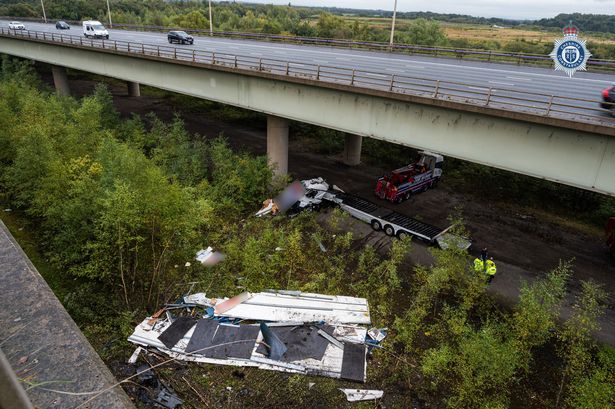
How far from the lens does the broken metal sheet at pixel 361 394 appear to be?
11238 millimetres

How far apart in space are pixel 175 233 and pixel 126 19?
9557 centimetres

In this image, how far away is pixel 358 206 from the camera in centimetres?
2192

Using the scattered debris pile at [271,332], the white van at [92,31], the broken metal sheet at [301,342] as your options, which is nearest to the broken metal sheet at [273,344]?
the scattered debris pile at [271,332]

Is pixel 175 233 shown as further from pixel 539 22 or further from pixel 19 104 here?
pixel 539 22

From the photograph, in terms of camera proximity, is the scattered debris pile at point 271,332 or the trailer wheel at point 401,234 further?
the trailer wheel at point 401,234

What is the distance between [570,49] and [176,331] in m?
22.3

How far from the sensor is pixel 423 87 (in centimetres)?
1898

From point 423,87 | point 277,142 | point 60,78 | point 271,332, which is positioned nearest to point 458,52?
point 423,87

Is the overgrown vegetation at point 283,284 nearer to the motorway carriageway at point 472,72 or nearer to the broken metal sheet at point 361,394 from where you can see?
the broken metal sheet at point 361,394

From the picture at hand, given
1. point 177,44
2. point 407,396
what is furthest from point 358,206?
point 177,44

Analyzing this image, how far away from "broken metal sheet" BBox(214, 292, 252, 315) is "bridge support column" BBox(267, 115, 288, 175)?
1112cm

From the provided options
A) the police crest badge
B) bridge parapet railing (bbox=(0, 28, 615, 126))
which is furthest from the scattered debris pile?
the police crest badge

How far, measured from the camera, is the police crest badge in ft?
56.5

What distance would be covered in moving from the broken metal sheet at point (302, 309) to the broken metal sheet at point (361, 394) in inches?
102
